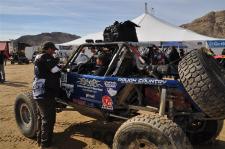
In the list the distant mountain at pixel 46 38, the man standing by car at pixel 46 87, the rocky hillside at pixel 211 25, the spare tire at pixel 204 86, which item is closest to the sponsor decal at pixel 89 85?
the man standing by car at pixel 46 87

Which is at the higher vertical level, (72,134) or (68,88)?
(68,88)

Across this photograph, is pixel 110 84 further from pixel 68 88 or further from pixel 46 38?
pixel 46 38

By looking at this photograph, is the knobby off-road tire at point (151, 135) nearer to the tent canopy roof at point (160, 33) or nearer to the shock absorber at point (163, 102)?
the shock absorber at point (163, 102)

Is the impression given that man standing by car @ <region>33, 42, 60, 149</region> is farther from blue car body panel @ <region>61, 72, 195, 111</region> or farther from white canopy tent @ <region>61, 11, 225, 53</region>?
white canopy tent @ <region>61, 11, 225, 53</region>

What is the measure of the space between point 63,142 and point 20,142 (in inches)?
29.5

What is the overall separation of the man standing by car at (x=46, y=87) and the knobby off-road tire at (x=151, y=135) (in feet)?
5.30

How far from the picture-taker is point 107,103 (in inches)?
229

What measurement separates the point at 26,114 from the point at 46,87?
1281mm

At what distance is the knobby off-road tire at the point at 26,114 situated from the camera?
6691mm

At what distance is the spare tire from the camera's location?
4.66 m

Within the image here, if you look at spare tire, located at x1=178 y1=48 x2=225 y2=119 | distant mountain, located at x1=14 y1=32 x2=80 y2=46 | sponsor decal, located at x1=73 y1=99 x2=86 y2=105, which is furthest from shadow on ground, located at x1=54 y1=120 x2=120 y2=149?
distant mountain, located at x1=14 y1=32 x2=80 y2=46

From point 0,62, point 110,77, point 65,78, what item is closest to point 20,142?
point 65,78

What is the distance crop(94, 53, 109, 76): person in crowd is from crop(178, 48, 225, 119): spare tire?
1594 millimetres

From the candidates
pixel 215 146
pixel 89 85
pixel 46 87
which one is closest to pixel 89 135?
pixel 89 85
